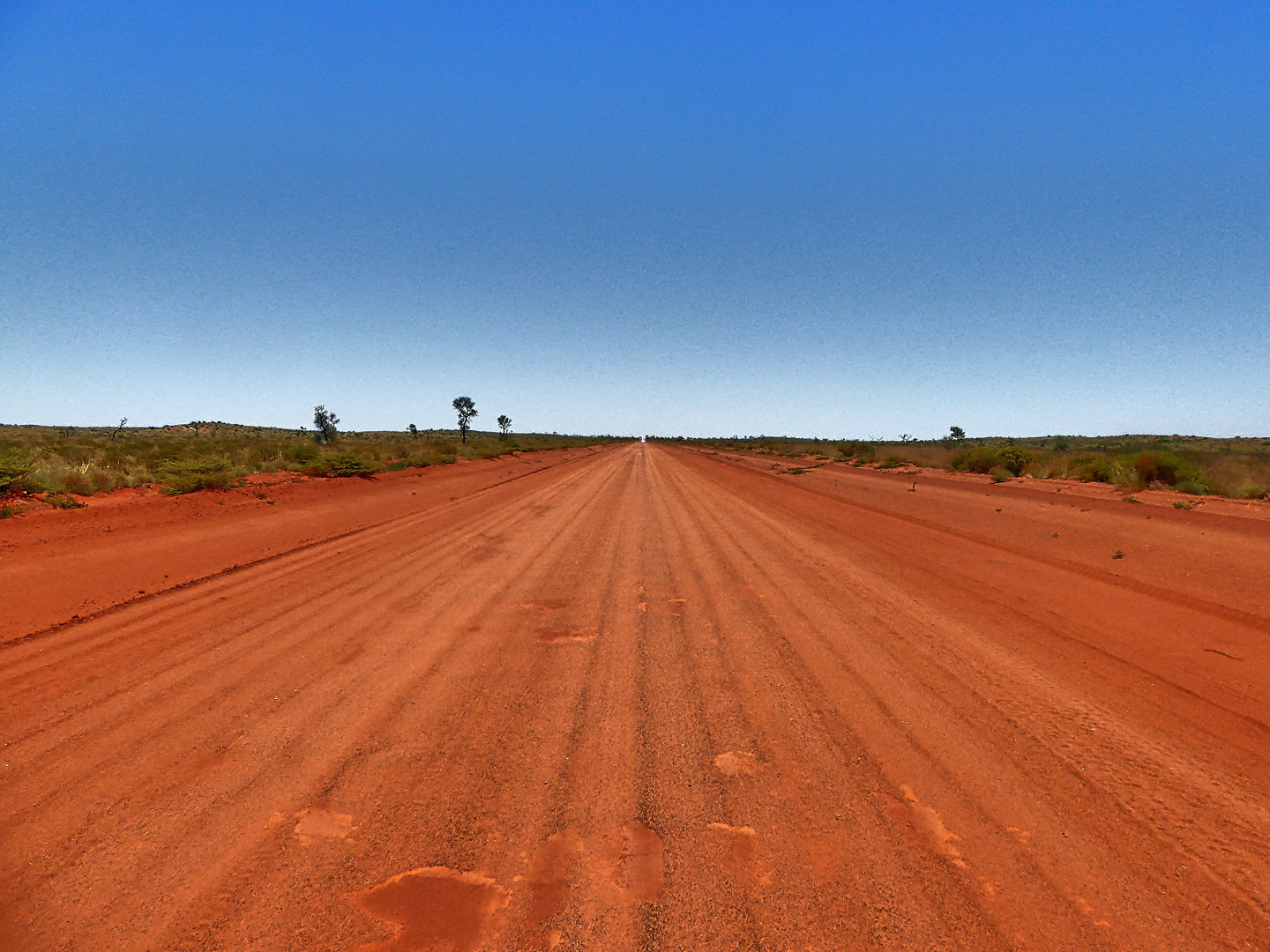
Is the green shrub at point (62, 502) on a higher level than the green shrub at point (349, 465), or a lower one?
lower

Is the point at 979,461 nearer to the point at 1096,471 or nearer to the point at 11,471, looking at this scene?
the point at 1096,471

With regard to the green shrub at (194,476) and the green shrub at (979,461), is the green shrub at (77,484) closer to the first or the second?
the green shrub at (194,476)

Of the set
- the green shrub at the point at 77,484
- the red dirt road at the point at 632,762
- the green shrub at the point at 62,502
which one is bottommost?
the red dirt road at the point at 632,762

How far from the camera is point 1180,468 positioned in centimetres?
1658

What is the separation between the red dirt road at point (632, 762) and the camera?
80.2 inches

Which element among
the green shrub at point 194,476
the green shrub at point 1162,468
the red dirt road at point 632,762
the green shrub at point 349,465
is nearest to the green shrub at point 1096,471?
the green shrub at point 1162,468

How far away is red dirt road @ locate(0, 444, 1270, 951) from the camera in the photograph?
6.68 ft

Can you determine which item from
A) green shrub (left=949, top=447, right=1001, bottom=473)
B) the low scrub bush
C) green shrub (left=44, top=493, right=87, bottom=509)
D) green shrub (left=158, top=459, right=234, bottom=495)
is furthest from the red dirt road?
green shrub (left=949, top=447, right=1001, bottom=473)

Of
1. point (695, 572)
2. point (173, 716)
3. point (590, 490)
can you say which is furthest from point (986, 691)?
point (590, 490)

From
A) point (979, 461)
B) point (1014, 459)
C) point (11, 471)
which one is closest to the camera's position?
point (11, 471)

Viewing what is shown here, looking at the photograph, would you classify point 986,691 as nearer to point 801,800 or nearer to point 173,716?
point 801,800

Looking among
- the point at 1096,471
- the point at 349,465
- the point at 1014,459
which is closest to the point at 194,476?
the point at 349,465

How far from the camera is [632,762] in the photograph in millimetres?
3002

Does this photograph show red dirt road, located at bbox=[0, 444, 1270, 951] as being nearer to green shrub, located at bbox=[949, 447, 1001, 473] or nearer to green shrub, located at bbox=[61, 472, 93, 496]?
green shrub, located at bbox=[61, 472, 93, 496]
